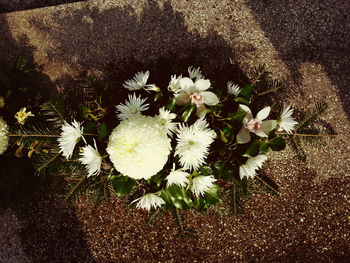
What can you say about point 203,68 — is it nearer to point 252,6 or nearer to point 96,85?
point 252,6

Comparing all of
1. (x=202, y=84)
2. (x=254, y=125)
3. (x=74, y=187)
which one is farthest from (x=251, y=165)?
(x=74, y=187)

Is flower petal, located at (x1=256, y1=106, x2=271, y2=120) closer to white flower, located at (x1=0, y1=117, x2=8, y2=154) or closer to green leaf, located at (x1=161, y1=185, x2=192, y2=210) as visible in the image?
green leaf, located at (x1=161, y1=185, x2=192, y2=210)

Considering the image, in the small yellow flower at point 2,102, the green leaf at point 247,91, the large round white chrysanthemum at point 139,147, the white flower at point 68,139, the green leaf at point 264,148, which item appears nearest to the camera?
the large round white chrysanthemum at point 139,147

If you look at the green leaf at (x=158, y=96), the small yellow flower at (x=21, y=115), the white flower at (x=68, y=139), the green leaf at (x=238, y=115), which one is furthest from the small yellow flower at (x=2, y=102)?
the green leaf at (x=238, y=115)

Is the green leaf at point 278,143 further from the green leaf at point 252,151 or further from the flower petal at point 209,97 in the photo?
the flower petal at point 209,97

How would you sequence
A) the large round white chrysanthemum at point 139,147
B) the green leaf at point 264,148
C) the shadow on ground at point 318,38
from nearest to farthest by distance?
the large round white chrysanthemum at point 139,147 < the green leaf at point 264,148 < the shadow on ground at point 318,38

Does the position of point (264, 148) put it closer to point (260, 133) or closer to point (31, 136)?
point (260, 133)
